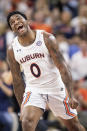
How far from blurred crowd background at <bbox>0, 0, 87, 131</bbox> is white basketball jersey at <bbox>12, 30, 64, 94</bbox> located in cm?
54

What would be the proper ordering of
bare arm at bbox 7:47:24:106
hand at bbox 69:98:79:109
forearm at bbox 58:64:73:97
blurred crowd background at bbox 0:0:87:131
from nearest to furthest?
hand at bbox 69:98:79:109 → forearm at bbox 58:64:73:97 → bare arm at bbox 7:47:24:106 → blurred crowd background at bbox 0:0:87:131

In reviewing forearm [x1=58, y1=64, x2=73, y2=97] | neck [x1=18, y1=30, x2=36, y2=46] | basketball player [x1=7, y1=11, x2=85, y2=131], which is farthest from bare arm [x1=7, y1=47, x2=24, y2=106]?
forearm [x1=58, y1=64, x2=73, y2=97]

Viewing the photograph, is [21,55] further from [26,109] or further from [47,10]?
[47,10]

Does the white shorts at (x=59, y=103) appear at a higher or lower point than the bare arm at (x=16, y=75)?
lower

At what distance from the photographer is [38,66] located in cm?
462

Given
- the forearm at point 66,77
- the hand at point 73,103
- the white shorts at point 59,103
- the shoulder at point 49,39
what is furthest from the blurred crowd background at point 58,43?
the hand at point 73,103

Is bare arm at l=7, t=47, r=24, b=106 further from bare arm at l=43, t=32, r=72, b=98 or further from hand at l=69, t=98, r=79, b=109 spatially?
hand at l=69, t=98, r=79, b=109

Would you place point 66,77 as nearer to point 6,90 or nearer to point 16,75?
point 16,75

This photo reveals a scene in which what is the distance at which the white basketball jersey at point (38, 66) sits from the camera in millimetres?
4590

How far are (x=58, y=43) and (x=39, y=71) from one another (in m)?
4.72

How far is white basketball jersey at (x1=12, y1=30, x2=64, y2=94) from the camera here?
181 inches

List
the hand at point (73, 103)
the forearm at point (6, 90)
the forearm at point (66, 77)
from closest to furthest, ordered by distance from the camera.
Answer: the hand at point (73, 103)
the forearm at point (66, 77)
the forearm at point (6, 90)

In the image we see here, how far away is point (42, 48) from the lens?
456 cm

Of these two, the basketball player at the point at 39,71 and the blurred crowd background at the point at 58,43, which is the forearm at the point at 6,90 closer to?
the blurred crowd background at the point at 58,43
